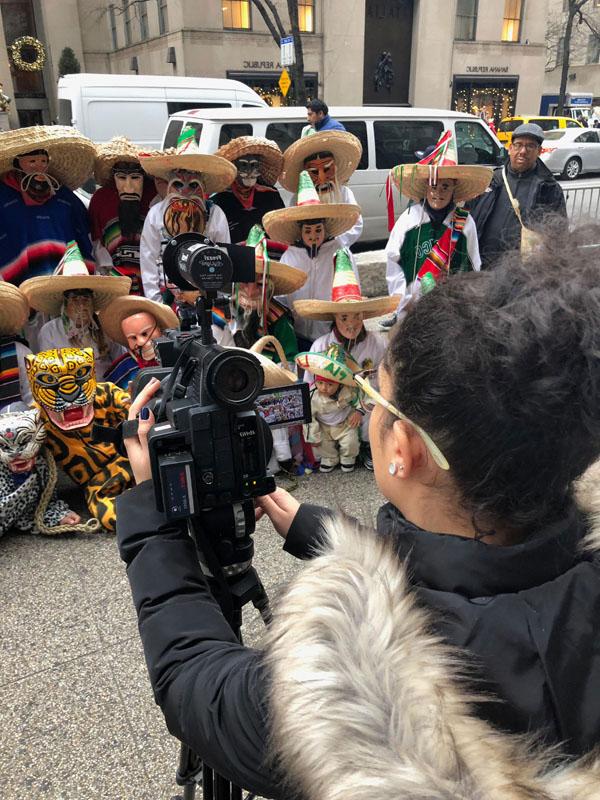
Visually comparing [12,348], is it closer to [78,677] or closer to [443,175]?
[78,677]

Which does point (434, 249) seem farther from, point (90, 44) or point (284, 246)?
point (90, 44)

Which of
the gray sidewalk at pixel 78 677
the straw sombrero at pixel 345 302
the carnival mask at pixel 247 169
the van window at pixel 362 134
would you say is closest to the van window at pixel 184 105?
the van window at pixel 362 134

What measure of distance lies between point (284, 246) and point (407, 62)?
24.9 meters

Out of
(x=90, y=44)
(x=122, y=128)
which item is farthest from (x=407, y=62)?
(x=122, y=128)

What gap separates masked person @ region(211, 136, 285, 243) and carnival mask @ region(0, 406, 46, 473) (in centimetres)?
239

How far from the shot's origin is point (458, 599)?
76cm

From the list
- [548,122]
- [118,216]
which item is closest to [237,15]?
[548,122]

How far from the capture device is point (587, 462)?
79 cm

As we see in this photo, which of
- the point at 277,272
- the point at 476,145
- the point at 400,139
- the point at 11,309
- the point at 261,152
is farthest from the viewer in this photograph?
the point at 476,145

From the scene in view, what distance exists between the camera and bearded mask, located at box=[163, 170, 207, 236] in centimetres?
402

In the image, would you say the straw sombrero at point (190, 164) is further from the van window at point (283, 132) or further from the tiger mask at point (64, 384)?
the van window at point (283, 132)

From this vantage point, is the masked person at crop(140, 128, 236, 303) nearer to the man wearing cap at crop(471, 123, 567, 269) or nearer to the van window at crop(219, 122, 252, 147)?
the man wearing cap at crop(471, 123, 567, 269)

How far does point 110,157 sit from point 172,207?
57 cm

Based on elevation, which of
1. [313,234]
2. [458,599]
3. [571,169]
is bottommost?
[571,169]
